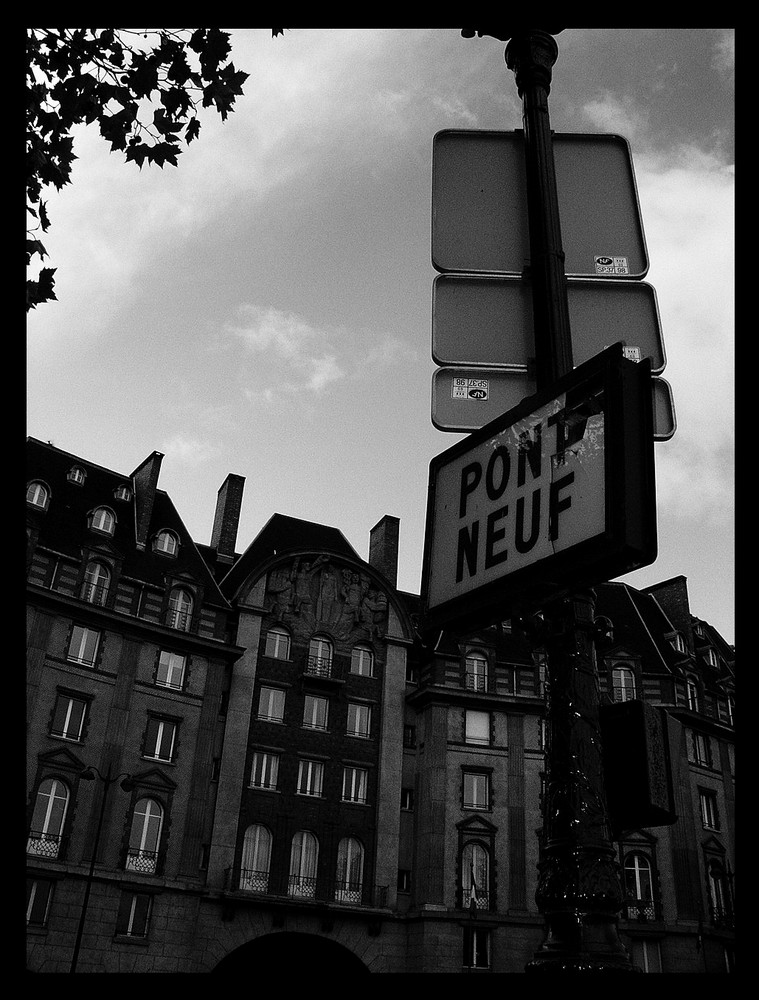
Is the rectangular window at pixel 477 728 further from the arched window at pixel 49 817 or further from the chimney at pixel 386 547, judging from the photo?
the arched window at pixel 49 817

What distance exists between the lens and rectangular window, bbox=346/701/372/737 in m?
44.1

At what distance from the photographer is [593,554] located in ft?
9.02

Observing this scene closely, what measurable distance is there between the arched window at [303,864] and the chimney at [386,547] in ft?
51.2

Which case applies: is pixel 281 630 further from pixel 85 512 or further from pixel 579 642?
pixel 579 642

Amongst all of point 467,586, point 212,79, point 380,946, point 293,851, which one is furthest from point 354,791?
point 467,586

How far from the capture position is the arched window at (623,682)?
47.2 metres

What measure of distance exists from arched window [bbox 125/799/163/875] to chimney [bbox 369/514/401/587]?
18784mm

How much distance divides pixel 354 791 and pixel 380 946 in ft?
22.1

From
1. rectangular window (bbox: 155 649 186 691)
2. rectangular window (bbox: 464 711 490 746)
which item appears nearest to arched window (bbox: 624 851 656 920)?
rectangular window (bbox: 464 711 490 746)

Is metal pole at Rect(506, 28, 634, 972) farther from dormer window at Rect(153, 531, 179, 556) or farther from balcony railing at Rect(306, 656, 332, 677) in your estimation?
dormer window at Rect(153, 531, 179, 556)

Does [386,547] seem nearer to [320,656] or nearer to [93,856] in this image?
[320,656]

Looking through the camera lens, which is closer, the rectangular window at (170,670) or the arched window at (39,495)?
the rectangular window at (170,670)

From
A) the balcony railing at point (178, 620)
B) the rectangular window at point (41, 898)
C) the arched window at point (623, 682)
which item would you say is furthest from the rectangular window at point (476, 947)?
the balcony railing at point (178, 620)

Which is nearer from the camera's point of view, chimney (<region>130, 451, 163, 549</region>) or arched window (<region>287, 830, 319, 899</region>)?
arched window (<region>287, 830, 319, 899</region>)
